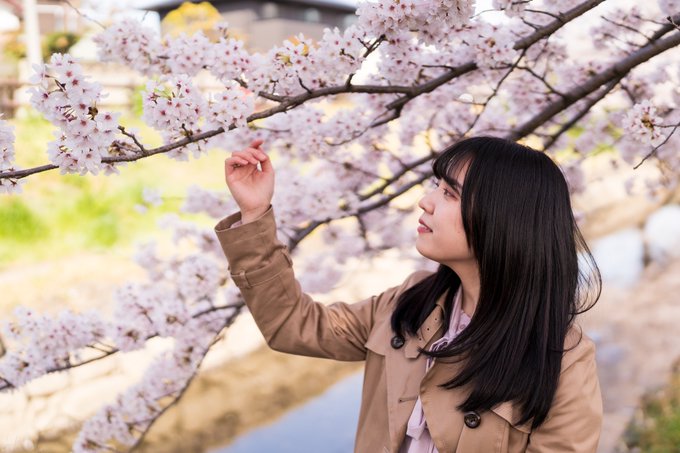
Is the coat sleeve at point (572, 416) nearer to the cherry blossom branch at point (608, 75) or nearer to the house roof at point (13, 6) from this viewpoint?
the cherry blossom branch at point (608, 75)

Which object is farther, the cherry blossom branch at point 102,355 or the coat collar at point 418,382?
the cherry blossom branch at point 102,355

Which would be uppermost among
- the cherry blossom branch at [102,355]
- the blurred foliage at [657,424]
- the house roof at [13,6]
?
the house roof at [13,6]

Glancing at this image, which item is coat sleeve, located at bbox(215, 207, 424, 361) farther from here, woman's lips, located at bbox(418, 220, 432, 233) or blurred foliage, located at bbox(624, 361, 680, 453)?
blurred foliage, located at bbox(624, 361, 680, 453)

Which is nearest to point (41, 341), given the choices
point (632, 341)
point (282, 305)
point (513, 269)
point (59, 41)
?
point (282, 305)

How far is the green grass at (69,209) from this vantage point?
5.40 m

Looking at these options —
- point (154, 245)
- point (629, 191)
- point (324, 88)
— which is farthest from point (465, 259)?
point (629, 191)

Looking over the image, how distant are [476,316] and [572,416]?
10.1 inches

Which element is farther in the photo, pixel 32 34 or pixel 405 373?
pixel 32 34

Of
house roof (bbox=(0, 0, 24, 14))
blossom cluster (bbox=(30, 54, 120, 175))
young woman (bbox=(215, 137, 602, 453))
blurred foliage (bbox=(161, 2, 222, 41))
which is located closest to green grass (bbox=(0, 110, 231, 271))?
house roof (bbox=(0, 0, 24, 14))

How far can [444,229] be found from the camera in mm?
1294

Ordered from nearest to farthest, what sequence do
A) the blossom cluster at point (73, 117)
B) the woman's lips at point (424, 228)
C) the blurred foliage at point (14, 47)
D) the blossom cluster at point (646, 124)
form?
the blossom cluster at point (73, 117)
the woman's lips at point (424, 228)
the blossom cluster at point (646, 124)
the blurred foliage at point (14, 47)

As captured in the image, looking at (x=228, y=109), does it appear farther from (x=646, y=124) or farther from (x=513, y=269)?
(x=646, y=124)

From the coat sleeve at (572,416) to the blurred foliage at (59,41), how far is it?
7813 millimetres

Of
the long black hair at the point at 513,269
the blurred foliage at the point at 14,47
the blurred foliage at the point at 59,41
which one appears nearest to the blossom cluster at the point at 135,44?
the long black hair at the point at 513,269
